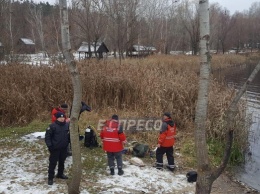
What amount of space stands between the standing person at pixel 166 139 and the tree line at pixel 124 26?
25.8 feet

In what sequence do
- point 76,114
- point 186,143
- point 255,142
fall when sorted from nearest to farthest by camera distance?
point 76,114
point 186,143
point 255,142

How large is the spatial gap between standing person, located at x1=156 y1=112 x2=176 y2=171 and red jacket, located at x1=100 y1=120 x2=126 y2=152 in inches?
35.9

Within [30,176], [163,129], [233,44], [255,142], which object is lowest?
[255,142]

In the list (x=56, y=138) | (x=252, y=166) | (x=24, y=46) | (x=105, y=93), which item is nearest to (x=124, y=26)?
(x=105, y=93)

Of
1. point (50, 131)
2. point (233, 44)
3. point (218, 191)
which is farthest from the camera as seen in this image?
point (233, 44)

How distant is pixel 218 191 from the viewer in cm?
585

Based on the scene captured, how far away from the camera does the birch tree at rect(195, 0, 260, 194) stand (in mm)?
3381

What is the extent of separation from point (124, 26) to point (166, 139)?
18.3 m

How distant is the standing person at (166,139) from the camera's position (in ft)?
19.8

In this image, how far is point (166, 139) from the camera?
6082 mm

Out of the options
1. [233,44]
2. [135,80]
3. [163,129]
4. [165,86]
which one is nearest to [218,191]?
[163,129]

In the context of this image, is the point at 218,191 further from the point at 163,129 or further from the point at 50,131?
the point at 50,131

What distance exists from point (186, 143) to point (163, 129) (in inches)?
86.6

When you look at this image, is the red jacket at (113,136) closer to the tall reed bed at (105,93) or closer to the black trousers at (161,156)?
the black trousers at (161,156)
